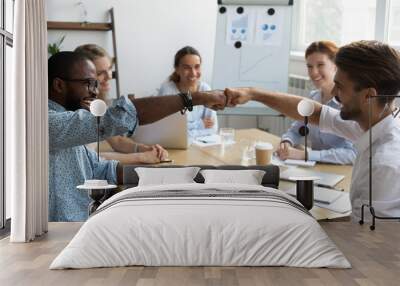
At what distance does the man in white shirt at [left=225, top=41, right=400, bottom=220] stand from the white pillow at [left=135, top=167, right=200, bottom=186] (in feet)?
2.53

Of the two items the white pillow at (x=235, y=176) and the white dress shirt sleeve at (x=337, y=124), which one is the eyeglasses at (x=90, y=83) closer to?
the white pillow at (x=235, y=176)

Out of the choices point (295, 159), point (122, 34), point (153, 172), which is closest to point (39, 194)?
point (153, 172)

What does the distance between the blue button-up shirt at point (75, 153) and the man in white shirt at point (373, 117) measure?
110 cm

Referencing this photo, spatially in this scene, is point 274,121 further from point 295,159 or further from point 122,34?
point 295,159

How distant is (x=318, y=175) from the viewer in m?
3.37

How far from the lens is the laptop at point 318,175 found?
3236 millimetres

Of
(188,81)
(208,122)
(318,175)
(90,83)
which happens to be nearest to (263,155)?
(318,175)

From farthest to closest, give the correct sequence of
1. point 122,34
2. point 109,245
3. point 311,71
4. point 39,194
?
1. point 122,34
2. point 311,71
3. point 39,194
4. point 109,245

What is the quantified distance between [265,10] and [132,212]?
384 centimetres

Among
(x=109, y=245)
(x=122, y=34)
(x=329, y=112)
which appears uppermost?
(x=122, y=34)

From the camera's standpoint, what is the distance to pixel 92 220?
230cm

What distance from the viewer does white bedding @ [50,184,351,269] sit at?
225cm

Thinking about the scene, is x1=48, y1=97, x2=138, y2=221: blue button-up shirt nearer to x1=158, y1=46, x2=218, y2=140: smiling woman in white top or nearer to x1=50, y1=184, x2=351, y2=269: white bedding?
x1=50, y1=184, x2=351, y2=269: white bedding

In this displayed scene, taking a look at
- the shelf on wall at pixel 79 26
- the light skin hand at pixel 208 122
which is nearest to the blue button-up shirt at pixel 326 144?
the light skin hand at pixel 208 122
